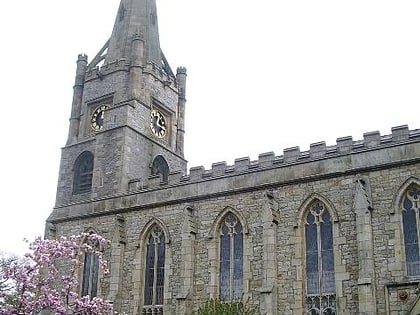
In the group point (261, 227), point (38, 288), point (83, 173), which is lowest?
point (38, 288)

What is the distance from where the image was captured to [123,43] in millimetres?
37875

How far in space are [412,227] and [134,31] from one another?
76.1 feet

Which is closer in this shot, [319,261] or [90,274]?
[319,261]

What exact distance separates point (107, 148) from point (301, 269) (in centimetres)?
1462

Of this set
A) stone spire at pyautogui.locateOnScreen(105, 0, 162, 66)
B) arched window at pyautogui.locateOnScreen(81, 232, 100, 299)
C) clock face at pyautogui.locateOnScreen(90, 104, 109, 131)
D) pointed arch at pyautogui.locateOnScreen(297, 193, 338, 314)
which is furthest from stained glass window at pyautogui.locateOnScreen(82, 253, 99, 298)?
stone spire at pyautogui.locateOnScreen(105, 0, 162, 66)

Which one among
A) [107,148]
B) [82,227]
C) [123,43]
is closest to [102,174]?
[107,148]

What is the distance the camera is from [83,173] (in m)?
35.0

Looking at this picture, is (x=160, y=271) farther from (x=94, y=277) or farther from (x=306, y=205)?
(x=306, y=205)

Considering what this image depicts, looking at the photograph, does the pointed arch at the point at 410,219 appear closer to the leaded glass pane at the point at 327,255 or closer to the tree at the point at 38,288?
the leaded glass pane at the point at 327,255

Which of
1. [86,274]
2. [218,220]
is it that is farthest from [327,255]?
[86,274]

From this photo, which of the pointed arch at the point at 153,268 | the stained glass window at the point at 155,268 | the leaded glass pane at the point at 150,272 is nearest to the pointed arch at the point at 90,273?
the pointed arch at the point at 153,268

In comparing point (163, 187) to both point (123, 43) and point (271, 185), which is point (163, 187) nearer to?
point (271, 185)

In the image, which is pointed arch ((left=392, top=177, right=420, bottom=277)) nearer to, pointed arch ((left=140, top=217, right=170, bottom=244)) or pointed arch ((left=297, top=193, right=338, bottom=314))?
pointed arch ((left=297, top=193, right=338, bottom=314))

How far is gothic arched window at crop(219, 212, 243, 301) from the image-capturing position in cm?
2433
